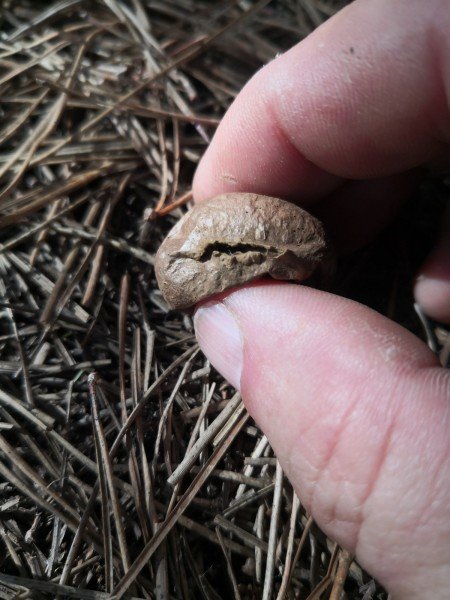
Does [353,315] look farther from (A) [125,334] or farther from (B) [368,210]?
(A) [125,334]

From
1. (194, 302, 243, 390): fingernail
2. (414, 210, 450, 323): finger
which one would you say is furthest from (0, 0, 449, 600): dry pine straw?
(194, 302, 243, 390): fingernail

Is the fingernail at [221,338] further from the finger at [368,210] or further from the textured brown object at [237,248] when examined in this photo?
the finger at [368,210]

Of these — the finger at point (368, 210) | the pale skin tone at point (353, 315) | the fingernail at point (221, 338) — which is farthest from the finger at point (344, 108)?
the fingernail at point (221, 338)

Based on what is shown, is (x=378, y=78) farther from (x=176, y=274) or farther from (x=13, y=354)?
(x=13, y=354)

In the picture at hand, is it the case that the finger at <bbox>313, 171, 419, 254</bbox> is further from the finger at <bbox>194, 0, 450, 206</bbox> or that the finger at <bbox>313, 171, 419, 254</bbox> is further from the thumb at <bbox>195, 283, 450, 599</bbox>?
the thumb at <bbox>195, 283, 450, 599</bbox>

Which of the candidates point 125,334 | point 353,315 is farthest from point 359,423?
point 125,334

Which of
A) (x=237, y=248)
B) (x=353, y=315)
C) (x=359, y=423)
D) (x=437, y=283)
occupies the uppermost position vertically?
(x=237, y=248)
